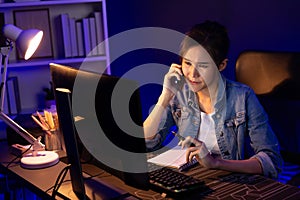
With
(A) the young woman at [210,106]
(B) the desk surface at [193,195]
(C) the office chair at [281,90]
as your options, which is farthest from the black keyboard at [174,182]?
(C) the office chair at [281,90]

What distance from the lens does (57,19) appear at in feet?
10.7

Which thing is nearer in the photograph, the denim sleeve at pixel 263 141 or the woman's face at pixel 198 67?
the denim sleeve at pixel 263 141

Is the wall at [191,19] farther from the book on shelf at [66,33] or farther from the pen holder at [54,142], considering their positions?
the pen holder at [54,142]

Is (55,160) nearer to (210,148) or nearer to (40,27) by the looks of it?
(210,148)

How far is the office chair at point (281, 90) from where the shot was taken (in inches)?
85.5

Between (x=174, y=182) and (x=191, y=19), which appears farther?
(x=191, y=19)

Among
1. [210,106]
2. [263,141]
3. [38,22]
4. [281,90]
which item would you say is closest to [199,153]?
[263,141]

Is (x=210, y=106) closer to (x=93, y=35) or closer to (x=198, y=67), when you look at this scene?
(x=198, y=67)

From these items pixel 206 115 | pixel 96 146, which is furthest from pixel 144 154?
pixel 206 115

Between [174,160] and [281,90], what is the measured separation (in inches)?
29.2

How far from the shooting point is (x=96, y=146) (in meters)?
1.48

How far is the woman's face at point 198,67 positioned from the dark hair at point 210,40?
23 mm

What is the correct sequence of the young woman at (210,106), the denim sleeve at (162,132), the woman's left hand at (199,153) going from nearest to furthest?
the woman's left hand at (199,153), the young woman at (210,106), the denim sleeve at (162,132)

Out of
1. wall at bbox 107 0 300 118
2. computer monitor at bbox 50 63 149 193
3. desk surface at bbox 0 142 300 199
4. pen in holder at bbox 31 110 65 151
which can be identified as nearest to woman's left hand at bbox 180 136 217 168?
desk surface at bbox 0 142 300 199
